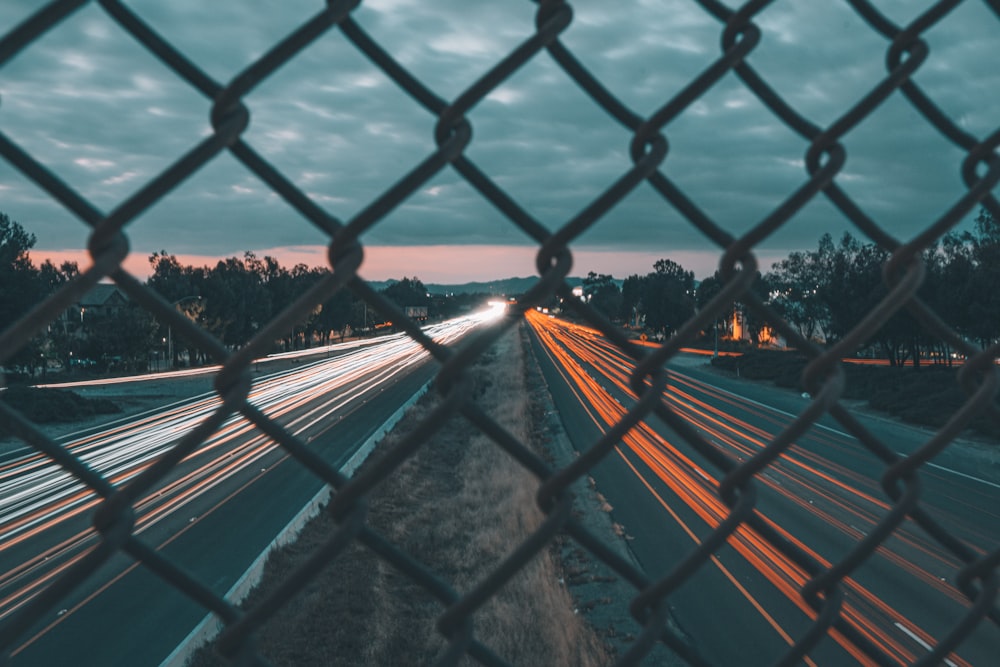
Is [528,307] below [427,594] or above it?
above

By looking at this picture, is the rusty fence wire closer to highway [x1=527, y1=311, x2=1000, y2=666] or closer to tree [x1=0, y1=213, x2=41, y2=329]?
highway [x1=527, y1=311, x2=1000, y2=666]

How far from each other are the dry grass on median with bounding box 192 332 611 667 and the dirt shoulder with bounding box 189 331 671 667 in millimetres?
30

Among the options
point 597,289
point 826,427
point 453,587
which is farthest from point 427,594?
point 826,427

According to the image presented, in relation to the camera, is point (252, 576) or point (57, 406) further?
point (57, 406)

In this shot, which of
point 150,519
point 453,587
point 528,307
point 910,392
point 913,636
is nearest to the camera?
point 528,307

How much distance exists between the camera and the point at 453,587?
34.7 ft

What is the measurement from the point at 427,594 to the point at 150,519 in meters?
9.82

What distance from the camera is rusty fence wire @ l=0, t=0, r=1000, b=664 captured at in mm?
1084

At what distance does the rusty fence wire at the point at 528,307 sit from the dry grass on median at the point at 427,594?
744cm

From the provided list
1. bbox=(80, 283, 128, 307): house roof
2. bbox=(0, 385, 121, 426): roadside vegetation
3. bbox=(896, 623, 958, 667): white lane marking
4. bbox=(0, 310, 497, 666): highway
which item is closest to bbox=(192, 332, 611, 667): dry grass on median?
bbox=(0, 310, 497, 666): highway

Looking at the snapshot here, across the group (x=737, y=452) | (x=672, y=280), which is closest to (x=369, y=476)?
(x=737, y=452)

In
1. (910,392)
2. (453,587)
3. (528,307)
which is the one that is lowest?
(453,587)

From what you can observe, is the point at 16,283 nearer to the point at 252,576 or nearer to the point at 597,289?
the point at 252,576

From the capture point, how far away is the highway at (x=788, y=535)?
43.3 feet
